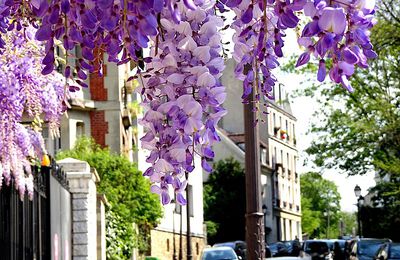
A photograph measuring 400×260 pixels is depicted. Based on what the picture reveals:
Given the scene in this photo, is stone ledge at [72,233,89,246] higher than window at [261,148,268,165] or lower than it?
lower

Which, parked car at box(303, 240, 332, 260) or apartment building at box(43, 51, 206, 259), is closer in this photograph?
apartment building at box(43, 51, 206, 259)

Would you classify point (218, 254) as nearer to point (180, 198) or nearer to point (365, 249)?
point (365, 249)

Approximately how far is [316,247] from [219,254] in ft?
47.8

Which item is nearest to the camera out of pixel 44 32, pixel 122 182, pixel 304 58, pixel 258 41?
pixel 44 32

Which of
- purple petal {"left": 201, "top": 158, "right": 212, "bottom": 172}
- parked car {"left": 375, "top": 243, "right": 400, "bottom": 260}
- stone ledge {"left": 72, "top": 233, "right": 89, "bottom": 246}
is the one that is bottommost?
parked car {"left": 375, "top": 243, "right": 400, "bottom": 260}

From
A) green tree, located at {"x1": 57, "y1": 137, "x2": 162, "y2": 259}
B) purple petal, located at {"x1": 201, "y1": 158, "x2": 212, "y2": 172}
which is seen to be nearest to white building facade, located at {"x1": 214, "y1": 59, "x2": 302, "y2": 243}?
green tree, located at {"x1": 57, "y1": 137, "x2": 162, "y2": 259}

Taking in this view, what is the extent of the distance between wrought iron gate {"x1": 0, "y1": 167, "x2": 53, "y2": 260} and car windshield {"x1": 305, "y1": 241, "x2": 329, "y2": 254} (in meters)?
29.7

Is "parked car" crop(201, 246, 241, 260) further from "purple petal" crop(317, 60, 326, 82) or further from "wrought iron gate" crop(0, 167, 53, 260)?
"purple petal" crop(317, 60, 326, 82)

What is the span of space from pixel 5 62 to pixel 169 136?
7.57 metres

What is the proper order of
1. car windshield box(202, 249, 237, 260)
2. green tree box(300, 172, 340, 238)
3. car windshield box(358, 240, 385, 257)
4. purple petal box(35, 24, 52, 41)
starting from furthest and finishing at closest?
green tree box(300, 172, 340, 238) < car windshield box(358, 240, 385, 257) < car windshield box(202, 249, 237, 260) < purple petal box(35, 24, 52, 41)

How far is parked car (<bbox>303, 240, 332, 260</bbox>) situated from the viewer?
136 ft

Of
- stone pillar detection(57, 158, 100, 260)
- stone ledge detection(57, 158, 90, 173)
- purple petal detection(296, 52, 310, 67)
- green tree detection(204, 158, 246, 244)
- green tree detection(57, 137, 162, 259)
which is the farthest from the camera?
green tree detection(204, 158, 246, 244)

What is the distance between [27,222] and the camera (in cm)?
1255

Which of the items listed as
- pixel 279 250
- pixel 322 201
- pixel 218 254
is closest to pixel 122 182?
pixel 218 254
